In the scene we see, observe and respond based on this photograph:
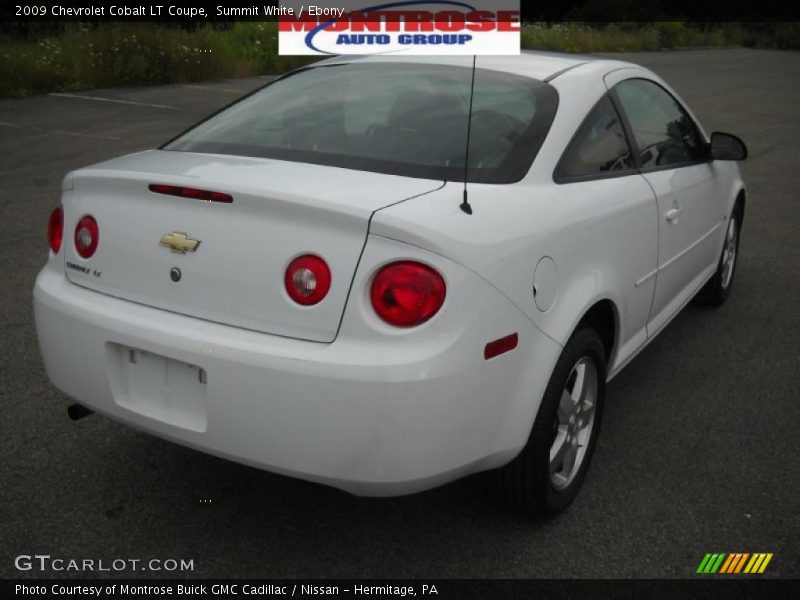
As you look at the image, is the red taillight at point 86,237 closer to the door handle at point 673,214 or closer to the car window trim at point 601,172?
the car window trim at point 601,172

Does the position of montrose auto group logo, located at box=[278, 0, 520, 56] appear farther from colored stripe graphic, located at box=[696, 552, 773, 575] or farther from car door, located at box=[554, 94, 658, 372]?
colored stripe graphic, located at box=[696, 552, 773, 575]

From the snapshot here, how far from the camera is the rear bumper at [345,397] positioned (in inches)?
92.6

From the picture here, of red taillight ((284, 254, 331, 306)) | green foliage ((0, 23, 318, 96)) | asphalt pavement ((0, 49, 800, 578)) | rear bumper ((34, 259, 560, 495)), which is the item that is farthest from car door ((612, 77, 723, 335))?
green foliage ((0, 23, 318, 96))

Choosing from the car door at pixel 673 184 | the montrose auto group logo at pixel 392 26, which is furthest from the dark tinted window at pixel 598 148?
the montrose auto group logo at pixel 392 26

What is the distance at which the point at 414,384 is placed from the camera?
2.34 meters

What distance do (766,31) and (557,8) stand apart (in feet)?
46.7

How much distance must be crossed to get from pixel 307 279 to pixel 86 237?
33.6 inches

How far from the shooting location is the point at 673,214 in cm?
380

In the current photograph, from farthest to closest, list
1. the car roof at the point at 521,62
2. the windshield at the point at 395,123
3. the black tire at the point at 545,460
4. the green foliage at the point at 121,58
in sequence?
the green foliage at the point at 121,58, the car roof at the point at 521,62, the windshield at the point at 395,123, the black tire at the point at 545,460

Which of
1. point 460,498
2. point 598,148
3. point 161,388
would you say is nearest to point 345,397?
point 161,388

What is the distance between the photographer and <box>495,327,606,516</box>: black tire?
279 cm

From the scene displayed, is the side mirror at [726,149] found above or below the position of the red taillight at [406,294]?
above

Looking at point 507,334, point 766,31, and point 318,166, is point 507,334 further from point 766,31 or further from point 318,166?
point 766,31

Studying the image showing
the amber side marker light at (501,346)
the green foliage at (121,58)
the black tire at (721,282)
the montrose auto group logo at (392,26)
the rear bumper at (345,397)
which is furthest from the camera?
the green foliage at (121,58)
